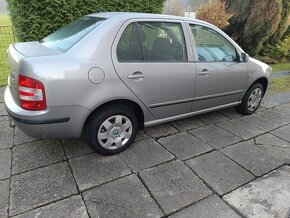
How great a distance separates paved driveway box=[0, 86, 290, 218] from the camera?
226 centimetres

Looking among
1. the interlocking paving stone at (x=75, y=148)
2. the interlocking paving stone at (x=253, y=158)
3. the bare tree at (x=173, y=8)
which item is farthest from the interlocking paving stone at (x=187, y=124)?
the bare tree at (x=173, y=8)

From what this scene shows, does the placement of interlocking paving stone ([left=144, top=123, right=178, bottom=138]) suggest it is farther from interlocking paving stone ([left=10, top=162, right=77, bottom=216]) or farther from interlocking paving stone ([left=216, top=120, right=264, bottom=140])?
interlocking paving stone ([left=10, top=162, right=77, bottom=216])

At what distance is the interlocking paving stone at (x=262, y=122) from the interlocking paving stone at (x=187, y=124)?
2.86ft

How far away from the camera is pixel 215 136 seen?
363 cm

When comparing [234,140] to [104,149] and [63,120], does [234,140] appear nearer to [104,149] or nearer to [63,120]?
[104,149]

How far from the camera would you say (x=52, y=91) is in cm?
235

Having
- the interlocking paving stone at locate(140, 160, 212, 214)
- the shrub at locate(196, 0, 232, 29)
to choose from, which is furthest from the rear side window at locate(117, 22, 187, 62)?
the shrub at locate(196, 0, 232, 29)

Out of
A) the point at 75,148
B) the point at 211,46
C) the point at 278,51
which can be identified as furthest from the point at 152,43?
the point at 278,51

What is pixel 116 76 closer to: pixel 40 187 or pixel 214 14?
pixel 40 187

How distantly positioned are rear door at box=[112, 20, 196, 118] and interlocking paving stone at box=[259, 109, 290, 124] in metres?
1.95

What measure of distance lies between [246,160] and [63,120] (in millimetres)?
2230

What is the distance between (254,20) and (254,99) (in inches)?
204

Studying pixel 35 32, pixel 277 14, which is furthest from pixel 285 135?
pixel 277 14

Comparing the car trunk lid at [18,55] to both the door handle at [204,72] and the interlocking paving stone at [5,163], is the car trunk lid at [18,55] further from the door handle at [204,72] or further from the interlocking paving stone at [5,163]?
the door handle at [204,72]
